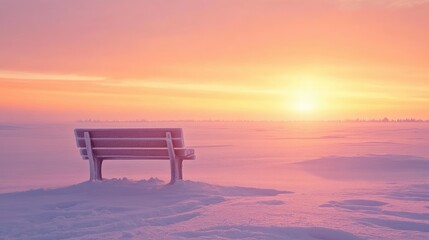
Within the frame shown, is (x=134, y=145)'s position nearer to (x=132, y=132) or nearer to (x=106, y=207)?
(x=132, y=132)

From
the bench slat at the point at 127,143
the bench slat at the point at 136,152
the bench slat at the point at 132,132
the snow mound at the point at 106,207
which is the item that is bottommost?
the snow mound at the point at 106,207

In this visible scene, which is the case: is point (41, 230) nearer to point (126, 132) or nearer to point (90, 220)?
point (90, 220)

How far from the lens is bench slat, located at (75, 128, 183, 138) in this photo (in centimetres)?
891

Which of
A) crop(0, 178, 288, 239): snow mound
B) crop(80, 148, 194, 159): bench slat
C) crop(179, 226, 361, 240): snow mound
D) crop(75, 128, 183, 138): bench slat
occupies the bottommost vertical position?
crop(179, 226, 361, 240): snow mound

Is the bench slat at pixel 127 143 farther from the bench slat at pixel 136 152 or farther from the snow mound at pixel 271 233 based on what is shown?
the snow mound at pixel 271 233

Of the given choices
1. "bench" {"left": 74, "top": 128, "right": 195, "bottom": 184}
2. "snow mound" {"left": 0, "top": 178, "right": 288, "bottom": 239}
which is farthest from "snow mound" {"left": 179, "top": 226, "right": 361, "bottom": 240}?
"bench" {"left": 74, "top": 128, "right": 195, "bottom": 184}

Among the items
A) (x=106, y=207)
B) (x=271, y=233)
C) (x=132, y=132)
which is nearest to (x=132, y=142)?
(x=132, y=132)

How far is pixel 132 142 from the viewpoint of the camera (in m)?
9.20

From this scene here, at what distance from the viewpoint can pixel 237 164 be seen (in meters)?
16.9

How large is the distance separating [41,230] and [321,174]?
31.5 ft

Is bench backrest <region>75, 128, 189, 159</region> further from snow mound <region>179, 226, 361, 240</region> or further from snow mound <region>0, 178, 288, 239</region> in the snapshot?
snow mound <region>179, 226, 361, 240</region>

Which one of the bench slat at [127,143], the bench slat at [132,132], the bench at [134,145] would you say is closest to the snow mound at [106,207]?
the bench at [134,145]

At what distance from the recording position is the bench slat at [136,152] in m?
9.02

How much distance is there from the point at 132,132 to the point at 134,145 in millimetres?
259
